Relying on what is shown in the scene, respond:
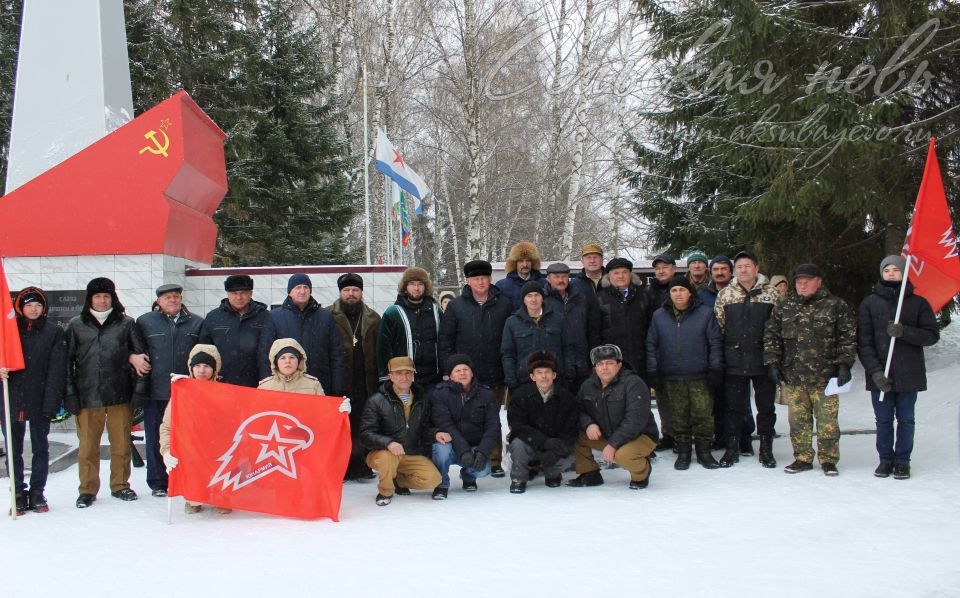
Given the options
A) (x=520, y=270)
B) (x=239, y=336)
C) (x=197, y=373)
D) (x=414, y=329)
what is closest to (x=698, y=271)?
(x=520, y=270)

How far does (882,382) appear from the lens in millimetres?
5535

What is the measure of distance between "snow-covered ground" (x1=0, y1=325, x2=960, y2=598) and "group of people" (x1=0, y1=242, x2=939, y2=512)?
31cm

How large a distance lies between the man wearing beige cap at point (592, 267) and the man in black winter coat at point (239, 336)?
2.80 metres

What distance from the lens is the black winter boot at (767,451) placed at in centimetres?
611

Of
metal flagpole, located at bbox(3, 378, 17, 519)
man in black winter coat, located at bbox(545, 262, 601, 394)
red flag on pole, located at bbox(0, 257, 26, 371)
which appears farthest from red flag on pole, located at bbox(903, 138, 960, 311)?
metal flagpole, located at bbox(3, 378, 17, 519)

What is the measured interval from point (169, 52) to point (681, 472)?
14.1 meters

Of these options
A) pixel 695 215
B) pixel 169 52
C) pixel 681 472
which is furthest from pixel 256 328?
pixel 169 52

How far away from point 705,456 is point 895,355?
166cm

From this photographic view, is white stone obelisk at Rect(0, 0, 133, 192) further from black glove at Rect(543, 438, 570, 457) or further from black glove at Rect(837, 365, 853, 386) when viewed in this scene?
black glove at Rect(837, 365, 853, 386)

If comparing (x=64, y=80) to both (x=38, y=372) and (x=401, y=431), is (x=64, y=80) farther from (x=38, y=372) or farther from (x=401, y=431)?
(x=401, y=431)

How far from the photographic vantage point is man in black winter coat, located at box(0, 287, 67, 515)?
5.20 meters

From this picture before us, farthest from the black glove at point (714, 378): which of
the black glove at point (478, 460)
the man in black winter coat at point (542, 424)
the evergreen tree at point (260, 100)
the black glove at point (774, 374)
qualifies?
the evergreen tree at point (260, 100)

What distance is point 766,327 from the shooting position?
19.9 feet

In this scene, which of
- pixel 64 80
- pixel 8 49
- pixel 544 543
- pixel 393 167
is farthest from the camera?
pixel 8 49
